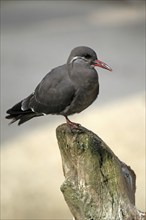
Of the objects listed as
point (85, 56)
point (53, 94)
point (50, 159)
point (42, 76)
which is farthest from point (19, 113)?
point (42, 76)

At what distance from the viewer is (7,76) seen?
3.58 meters

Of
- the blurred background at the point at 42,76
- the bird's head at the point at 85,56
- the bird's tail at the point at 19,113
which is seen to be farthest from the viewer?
the blurred background at the point at 42,76

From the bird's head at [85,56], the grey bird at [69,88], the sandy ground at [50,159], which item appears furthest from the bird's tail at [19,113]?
the sandy ground at [50,159]

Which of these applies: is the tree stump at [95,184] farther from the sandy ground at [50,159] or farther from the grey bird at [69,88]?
the sandy ground at [50,159]

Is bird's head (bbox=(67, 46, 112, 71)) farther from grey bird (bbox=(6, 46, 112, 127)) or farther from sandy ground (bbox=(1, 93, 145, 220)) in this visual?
sandy ground (bbox=(1, 93, 145, 220))

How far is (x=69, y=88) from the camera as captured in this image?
1.28m

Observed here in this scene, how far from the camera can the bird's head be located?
1.19m

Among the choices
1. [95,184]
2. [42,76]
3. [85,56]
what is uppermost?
[42,76]

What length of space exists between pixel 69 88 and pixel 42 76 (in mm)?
2302

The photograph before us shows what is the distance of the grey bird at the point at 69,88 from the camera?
4.00ft

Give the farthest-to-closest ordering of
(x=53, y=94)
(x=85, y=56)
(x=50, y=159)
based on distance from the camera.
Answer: (x=50, y=159)
(x=53, y=94)
(x=85, y=56)

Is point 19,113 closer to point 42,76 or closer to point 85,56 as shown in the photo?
point 85,56

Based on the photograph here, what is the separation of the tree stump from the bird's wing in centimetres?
22

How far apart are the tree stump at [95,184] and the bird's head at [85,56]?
21 cm
